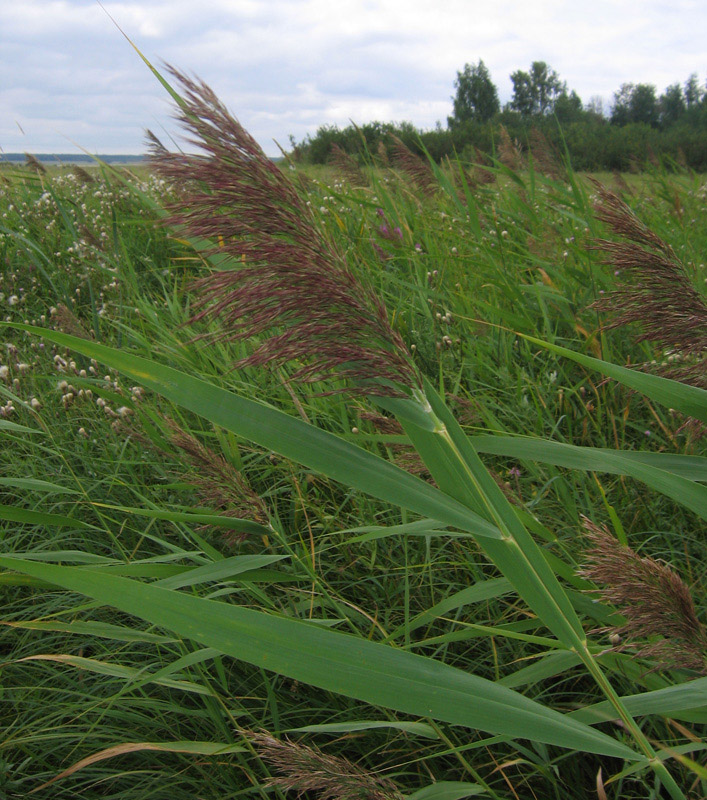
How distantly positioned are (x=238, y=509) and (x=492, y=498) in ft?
2.69

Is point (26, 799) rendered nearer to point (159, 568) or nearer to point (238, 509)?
point (159, 568)

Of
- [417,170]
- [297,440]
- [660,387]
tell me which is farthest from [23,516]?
[417,170]

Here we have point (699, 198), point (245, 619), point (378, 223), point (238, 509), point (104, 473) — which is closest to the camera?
point (245, 619)

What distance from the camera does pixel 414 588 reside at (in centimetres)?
176

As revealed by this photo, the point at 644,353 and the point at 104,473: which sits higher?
the point at 644,353

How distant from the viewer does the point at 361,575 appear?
187cm

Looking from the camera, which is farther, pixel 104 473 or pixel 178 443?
pixel 104 473

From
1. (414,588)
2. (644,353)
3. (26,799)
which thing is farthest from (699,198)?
(26,799)

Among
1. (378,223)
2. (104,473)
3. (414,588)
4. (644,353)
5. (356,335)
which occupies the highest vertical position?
(378,223)

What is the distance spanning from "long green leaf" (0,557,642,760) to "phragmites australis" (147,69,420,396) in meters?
0.41

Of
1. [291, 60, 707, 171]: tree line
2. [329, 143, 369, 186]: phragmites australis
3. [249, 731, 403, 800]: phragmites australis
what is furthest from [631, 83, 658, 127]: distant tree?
[249, 731, 403, 800]: phragmites australis

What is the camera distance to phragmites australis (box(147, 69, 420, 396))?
0.94m

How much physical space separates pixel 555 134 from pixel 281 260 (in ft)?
39.5

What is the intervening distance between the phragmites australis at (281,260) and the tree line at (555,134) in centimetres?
318
